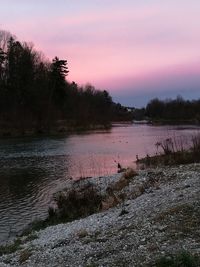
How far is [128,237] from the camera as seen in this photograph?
10.6 m

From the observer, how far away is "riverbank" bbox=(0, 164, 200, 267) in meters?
9.24

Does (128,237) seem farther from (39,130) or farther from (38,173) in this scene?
(39,130)

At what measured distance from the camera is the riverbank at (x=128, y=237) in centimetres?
924

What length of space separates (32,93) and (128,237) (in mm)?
97132

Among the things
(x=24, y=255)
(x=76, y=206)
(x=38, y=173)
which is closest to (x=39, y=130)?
(x=38, y=173)

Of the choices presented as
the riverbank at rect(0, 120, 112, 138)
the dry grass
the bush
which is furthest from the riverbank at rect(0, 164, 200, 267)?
the riverbank at rect(0, 120, 112, 138)

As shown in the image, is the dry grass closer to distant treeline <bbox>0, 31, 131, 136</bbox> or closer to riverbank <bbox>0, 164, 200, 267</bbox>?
riverbank <bbox>0, 164, 200, 267</bbox>

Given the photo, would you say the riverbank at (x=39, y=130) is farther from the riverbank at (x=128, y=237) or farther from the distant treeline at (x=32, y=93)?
the riverbank at (x=128, y=237)

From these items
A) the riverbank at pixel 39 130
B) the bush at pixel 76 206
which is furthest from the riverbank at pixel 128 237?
the riverbank at pixel 39 130

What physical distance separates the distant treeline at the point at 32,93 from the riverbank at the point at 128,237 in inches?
2967

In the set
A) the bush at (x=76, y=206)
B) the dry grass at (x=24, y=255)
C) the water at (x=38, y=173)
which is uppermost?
the dry grass at (x=24, y=255)

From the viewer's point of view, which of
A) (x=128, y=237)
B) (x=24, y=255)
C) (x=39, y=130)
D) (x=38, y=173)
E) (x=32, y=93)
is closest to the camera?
(x=128, y=237)

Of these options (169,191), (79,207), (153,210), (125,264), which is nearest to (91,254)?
(125,264)

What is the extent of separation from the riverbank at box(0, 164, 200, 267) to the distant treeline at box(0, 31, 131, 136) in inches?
2967
